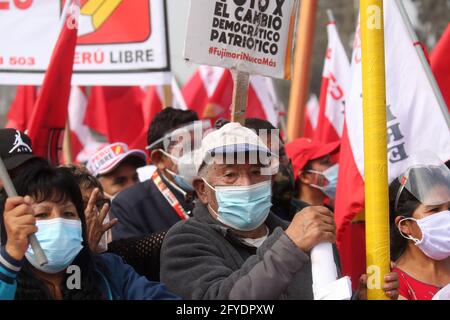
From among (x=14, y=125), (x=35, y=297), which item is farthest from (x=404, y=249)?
(x=14, y=125)

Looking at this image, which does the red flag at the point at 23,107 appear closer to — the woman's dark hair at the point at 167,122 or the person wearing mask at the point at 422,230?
the woman's dark hair at the point at 167,122

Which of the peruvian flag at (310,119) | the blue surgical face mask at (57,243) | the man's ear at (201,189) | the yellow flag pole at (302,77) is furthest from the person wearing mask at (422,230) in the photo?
the peruvian flag at (310,119)

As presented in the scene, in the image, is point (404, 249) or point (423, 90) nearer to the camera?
point (404, 249)

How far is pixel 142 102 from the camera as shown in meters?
9.70

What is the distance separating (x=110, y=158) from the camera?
6.54 m

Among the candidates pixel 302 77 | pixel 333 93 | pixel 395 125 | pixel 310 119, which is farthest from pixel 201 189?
pixel 310 119

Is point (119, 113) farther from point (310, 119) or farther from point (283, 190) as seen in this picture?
point (283, 190)

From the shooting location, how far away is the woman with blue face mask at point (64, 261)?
10.6ft

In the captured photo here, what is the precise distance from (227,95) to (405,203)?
14.8 feet

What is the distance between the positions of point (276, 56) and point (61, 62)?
132 centimetres

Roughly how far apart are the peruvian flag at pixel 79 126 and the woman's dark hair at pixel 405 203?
5.59 m

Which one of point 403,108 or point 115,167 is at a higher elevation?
point 403,108

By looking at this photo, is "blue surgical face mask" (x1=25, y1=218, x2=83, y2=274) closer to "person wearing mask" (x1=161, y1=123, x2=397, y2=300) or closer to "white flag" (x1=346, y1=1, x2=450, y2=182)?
"person wearing mask" (x1=161, y1=123, x2=397, y2=300)

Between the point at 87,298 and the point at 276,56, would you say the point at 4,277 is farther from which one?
the point at 276,56
